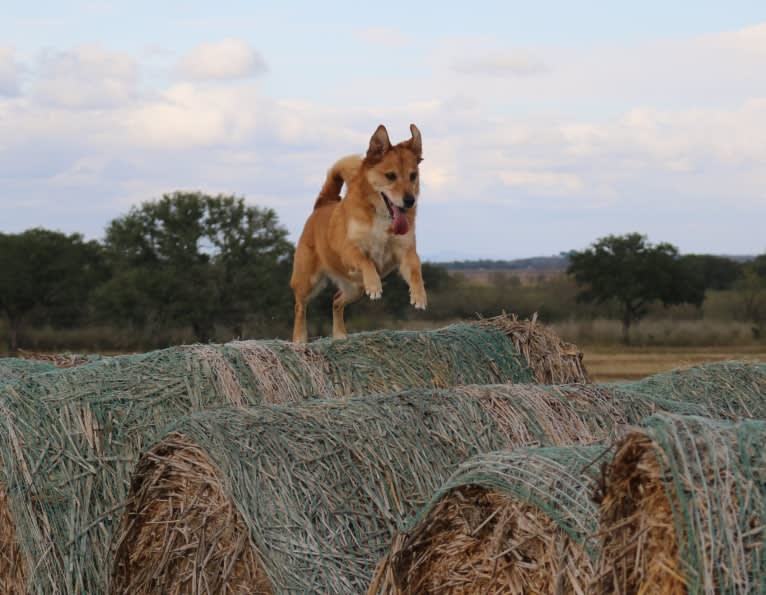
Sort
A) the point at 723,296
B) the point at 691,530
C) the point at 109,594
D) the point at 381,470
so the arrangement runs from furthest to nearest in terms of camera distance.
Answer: the point at 723,296
the point at 109,594
the point at 381,470
the point at 691,530

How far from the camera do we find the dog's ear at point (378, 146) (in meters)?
8.68

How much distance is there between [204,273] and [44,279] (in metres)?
6.29

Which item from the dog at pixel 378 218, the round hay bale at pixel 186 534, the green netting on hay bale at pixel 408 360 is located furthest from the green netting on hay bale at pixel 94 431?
the dog at pixel 378 218

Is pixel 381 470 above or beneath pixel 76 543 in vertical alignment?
above

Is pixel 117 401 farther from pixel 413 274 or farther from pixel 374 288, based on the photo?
pixel 413 274

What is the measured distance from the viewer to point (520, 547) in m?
3.90

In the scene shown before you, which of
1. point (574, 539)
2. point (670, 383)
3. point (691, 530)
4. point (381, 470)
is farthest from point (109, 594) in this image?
point (670, 383)

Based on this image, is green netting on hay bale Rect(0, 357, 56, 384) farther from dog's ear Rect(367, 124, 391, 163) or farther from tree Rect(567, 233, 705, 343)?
tree Rect(567, 233, 705, 343)

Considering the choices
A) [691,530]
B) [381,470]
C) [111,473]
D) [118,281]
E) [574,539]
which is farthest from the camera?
[118,281]

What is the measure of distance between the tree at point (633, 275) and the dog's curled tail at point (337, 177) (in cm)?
2728

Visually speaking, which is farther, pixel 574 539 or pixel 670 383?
pixel 670 383

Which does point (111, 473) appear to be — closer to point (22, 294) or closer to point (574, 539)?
point (574, 539)

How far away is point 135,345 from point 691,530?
26.2 metres

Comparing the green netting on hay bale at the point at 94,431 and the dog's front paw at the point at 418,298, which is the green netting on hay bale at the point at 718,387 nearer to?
the green netting on hay bale at the point at 94,431
